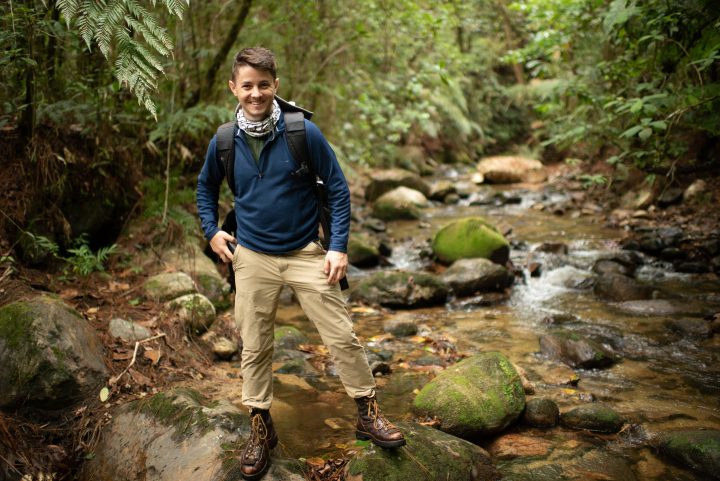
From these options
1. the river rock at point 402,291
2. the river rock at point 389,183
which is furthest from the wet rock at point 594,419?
the river rock at point 389,183

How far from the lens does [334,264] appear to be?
2.59 metres

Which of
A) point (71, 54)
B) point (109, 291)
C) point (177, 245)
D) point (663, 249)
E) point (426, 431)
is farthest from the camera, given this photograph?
point (663, 249)

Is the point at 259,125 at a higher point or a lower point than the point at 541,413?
higher

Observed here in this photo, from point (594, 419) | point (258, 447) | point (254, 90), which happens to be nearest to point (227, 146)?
point (254, 90)

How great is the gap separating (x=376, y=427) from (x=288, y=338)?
2.64 meters

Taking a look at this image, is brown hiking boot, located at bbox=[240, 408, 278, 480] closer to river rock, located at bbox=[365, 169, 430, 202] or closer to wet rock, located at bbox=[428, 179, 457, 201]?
river rock, located at bbox=[365, 169, 430, 202]

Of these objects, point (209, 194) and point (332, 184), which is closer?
point (332, 184)

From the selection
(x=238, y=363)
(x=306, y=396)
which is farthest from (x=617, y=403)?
(x=238, y=363)

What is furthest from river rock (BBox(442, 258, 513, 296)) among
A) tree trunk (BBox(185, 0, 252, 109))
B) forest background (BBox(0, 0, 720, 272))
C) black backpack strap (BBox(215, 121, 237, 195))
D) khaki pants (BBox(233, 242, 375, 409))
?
black backpack strap (BBox(215, 121, 237, 195))

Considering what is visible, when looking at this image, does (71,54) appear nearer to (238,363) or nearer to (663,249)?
(238,363)

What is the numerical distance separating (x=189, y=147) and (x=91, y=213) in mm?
1873

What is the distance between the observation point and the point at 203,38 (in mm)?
6688

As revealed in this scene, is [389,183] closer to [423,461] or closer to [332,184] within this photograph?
[332,184]

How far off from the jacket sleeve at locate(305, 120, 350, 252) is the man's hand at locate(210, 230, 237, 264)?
575mm
